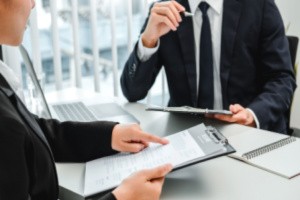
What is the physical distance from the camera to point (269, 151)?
1.05m

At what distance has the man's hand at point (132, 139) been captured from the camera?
1.03 m

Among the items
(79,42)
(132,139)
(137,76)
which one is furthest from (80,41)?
(132,139)

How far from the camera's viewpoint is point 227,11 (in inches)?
59.5

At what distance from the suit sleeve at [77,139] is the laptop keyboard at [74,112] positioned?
205 millimetres

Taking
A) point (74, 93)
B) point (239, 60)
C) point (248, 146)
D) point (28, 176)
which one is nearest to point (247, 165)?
point (248, 146)

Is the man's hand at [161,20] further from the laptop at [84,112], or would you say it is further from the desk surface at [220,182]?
the desk surface at [220,182]

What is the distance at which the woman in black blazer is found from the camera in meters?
0.73

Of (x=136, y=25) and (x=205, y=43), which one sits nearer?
(x=205, y=43)

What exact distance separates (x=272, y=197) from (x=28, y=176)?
488mm

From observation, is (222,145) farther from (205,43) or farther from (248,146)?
(205,43)

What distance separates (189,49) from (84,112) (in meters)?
0.46

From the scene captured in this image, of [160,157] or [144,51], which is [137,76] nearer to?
[144,51]

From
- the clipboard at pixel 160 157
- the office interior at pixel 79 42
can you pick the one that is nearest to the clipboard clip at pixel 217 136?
the clipboard at pixel 160 157

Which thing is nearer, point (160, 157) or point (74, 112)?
point (160, 157)
